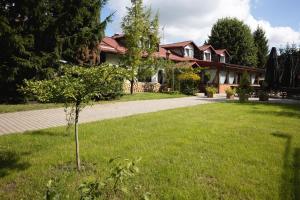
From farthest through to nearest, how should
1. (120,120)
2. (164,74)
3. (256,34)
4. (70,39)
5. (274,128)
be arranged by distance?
(256,34) → (164,74) → (70,39) → (120,120) → (274,128)

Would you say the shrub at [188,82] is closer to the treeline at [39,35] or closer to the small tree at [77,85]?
the treeline at [39,35]

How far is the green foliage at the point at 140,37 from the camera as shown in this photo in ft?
74.7

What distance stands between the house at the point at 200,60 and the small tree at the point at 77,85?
19.4 metres

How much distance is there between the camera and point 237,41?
5531 centimetres

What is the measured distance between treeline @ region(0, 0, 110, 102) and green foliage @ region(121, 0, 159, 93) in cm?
609

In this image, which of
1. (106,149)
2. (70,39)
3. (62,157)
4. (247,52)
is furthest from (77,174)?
(247,52)

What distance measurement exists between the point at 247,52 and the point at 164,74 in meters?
32.4

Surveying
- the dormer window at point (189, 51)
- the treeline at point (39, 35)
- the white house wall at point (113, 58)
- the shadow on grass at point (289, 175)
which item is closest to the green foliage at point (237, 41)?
the dormer window at point (189, 51)

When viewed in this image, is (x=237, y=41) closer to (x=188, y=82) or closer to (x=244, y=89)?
(x=188, y=82)

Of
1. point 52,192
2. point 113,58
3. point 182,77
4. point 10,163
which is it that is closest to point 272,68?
point 182,77

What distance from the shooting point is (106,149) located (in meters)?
6.10

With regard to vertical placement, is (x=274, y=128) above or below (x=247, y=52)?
below

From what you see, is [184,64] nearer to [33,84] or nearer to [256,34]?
[33,84]

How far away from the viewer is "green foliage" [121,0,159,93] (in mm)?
22766
